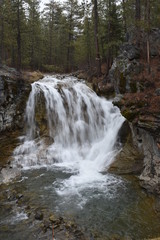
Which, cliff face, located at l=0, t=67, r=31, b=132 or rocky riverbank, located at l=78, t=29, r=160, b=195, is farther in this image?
cliff face, located at l=0, t=67, r=31, b=132

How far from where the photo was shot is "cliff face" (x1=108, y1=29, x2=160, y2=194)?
9.73 m

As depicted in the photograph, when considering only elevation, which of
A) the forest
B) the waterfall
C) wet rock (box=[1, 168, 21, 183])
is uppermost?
the forest

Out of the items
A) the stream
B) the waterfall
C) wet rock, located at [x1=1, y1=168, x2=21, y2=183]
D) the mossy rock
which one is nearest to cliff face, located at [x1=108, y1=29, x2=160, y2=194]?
the mossy rock

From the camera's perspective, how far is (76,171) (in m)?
11.9

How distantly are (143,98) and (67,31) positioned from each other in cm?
2477

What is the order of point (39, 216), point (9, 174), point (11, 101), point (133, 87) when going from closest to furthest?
point (39, 216), point (9, 174), point (133, 87), point (11, 101)

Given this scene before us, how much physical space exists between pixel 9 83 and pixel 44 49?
71.3 feet

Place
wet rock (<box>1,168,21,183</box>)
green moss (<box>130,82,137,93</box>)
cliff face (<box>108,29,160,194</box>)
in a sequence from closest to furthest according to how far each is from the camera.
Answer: cliff face (<box>108,29,160,194</box>), wet rock (<box>1,168,21,183</box>), green moss (<box>130,82,137,93</box>)

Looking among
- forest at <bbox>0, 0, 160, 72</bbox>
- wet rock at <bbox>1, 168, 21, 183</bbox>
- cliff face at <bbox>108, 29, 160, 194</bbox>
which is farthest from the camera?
forest at <bbox>0, 0, 160, 72</bbox>

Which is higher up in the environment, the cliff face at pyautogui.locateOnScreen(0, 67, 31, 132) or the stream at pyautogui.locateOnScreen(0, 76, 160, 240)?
the cliff face at pyautogui.locateOnScreen(0, 67, 31, 132)

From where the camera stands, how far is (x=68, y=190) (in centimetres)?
979

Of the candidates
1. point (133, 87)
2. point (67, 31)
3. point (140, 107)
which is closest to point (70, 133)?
point (133, 87)

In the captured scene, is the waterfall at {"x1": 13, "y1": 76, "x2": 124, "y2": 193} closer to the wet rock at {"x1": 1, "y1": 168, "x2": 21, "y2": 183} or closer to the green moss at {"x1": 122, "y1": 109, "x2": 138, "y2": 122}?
the wet rock at {"x1": 1, "y1": 168, "x2": 21, "y2": 183}

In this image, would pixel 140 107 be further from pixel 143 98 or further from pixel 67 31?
pixel 67 31
